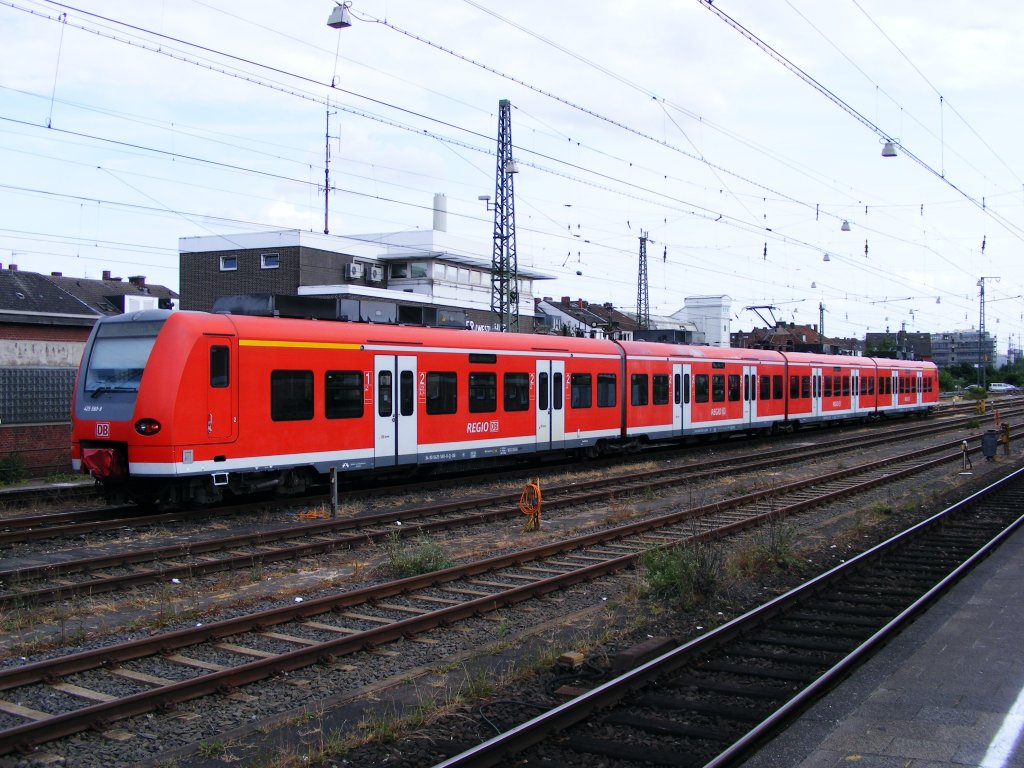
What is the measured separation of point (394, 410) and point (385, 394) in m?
0.37

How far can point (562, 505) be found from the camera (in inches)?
634

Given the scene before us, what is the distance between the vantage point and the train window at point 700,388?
26750mm

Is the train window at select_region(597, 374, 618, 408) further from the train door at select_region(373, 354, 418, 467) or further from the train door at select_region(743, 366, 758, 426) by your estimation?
the train door at select_region(743, 366, 758, 426)

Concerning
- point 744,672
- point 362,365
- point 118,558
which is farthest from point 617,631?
point 362,365

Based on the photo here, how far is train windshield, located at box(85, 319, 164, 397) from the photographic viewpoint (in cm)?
1341

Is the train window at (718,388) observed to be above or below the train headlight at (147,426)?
above

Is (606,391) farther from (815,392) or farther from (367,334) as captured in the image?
(815,392)

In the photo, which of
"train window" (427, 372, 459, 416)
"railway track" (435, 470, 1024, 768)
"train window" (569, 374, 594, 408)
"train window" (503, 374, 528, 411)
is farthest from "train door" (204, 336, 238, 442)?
"train window" (569, 374, 594, 408)

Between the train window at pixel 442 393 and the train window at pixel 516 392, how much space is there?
1662 millimetres

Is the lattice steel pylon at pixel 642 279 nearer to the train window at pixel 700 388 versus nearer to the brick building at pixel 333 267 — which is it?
the brick building at pixel 333 267

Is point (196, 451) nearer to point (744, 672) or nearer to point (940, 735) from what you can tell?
point (744, 672)

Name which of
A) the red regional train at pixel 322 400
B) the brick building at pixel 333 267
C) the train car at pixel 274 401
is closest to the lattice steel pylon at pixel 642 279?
the brick building at pixel 333 267

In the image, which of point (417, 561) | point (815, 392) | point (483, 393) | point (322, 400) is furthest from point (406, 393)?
point (815, 392)

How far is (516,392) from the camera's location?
1973 centimetres
